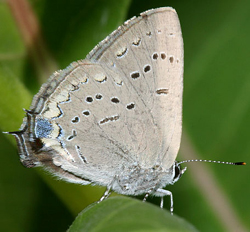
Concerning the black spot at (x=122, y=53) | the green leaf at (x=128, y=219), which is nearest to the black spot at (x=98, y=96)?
the black spot at (x=122, y=53)

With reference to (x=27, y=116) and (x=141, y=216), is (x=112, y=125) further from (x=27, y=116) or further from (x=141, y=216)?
(x=141, y=216)

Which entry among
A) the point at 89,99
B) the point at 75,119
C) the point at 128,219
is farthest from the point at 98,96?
the point at 128,219

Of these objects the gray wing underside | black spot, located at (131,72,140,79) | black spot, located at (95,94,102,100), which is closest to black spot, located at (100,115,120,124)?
the gray wing underside

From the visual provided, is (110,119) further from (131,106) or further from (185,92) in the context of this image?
(185,92)

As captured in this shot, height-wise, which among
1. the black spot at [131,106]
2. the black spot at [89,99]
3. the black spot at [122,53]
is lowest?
the black spot at [131,106]

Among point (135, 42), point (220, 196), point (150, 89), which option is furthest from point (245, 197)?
point (135, 42)

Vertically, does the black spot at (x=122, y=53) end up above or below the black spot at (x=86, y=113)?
above

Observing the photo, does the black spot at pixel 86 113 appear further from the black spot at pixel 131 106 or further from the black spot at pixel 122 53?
the black spot at pixel 122 53

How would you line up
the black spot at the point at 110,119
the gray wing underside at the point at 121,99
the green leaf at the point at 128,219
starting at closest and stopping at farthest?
the green leaf at the point at 128,219, the gray wing underside at the point at 121,99, the black spot at the point at 110,119

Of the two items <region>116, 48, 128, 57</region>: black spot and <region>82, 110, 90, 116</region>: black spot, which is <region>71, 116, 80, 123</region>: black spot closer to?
<region>82, 110, 90, 116</region>: black spot
